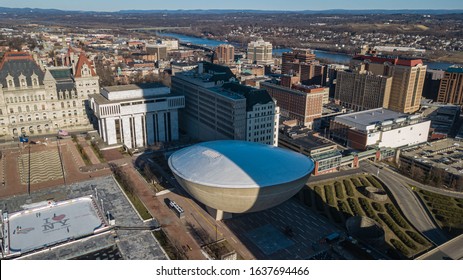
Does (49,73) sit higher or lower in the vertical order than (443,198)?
higher

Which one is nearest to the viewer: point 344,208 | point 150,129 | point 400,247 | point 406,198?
point 400,247

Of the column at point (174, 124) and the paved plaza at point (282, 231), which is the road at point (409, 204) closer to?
the paved plaza at point (282, 231)

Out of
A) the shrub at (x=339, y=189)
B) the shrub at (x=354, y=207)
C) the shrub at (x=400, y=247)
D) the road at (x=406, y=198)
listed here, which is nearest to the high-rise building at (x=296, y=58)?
the road at (x=406, y=198)

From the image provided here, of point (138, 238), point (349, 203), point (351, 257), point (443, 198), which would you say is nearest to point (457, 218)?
point (443, 198)

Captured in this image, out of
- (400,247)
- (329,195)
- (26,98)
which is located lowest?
(329,195)

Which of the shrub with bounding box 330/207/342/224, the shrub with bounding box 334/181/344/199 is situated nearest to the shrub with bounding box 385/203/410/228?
the shrub with bounding box 334/181/344/199

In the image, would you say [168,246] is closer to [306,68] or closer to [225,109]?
[225,109]

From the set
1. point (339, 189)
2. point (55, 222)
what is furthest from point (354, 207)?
point (55, 222)

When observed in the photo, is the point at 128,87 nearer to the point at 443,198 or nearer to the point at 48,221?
the point at 48,221
